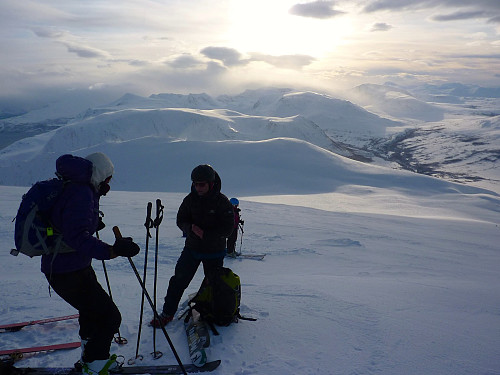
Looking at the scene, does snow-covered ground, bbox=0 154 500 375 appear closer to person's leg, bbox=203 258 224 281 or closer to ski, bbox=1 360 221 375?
ski, bbox=1 360 221 375

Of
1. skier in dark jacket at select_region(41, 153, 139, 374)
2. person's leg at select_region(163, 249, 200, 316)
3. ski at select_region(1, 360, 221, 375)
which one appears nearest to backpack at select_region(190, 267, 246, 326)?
person's leg at select_region(163, 249, 200, 316)

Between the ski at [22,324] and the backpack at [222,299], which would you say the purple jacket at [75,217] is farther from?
the backpack at [222,299]

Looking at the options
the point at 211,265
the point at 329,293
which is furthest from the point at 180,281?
the point at 329,293

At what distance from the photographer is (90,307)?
306 centimetres

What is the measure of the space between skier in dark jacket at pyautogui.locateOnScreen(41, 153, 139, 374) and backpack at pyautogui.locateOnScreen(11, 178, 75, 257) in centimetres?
5

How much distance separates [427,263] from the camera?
9.20 metres

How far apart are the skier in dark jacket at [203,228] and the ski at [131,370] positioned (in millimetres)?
757

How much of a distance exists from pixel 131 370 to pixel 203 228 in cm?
155

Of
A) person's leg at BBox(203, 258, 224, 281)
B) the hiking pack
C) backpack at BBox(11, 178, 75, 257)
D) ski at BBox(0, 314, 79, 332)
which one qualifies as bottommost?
ski at BBox(0, 314, 79, 332)

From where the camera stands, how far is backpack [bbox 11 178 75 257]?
8.81 feet

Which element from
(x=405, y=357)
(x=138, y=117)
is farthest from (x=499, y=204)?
(x=138, y=117)

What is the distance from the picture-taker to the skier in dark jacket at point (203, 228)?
13.6ft

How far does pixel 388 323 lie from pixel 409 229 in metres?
10.7

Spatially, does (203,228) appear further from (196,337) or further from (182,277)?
(196,337)
